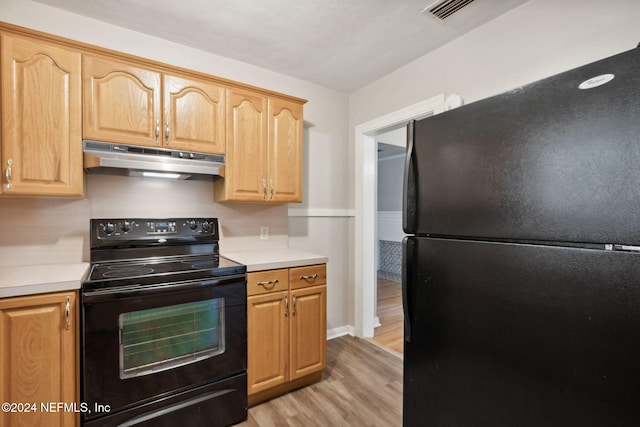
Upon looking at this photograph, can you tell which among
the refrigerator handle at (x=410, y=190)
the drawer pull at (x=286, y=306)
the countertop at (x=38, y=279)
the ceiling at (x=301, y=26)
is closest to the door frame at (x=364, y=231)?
the ceiling at (x=301, y=26)

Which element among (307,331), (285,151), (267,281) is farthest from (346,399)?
(285,151)

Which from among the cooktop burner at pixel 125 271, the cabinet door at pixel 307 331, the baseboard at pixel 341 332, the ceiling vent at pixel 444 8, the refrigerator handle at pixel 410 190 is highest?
the ceiling vent at pixel 444 8

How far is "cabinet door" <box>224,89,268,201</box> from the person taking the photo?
7.10 feet

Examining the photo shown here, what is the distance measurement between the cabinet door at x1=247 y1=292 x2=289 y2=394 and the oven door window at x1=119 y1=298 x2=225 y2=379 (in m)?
0.21

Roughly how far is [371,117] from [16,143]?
8.41ft

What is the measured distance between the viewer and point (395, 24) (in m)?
1.99

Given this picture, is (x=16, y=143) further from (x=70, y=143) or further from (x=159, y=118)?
(x=159, y=118)

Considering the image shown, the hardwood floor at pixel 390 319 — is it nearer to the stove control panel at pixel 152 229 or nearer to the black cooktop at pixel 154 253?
the black cooktop at pixel 154 253

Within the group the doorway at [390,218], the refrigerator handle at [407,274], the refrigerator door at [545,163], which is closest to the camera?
the refrigerator door at [545,163]

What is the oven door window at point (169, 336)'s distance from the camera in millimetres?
1540

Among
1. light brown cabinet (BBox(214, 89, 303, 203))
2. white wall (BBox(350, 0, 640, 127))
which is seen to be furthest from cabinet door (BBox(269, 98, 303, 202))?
white wall (BBox(350, 0, 640, 127))

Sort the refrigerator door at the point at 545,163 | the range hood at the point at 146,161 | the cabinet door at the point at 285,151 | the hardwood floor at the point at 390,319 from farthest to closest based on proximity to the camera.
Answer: the hardwood floor at the point at 390,319, the cabinet door at the point at 285,151, the range hood at the point at 146,161, the refrigerator door at the point at 545,163

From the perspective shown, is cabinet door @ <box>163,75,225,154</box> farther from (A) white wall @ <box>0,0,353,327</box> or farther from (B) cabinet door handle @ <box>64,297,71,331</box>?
(B) cabinet door handle @ <box>64,297,71,331</box>

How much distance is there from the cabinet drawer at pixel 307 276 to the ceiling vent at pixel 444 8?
184 centimetres
